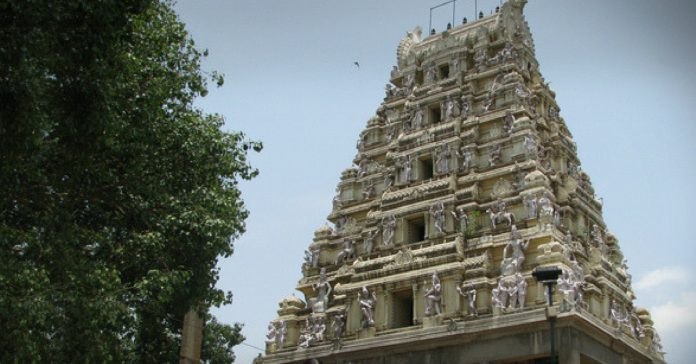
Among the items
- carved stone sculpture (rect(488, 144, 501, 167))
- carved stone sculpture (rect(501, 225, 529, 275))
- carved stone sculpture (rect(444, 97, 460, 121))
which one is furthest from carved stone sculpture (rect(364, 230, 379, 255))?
carved stone sculpture (rect(444, 97, 460, 121))

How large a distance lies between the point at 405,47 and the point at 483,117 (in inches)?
308

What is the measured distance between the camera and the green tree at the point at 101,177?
16.6 meters

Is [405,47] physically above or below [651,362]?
above

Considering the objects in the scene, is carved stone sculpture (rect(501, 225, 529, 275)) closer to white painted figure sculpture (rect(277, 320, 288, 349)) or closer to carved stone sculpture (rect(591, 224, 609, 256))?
carved stone sculpture (rect(591, 224, 609, 256))

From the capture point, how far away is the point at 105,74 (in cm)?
1747

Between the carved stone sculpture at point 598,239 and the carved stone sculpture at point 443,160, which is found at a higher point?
the carved stone sculpture at point 443,160

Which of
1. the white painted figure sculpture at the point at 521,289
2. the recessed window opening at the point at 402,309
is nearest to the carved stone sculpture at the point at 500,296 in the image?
the white painted figure sculpture at the point at 521,289

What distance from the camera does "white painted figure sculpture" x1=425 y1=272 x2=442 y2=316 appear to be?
30297 mm

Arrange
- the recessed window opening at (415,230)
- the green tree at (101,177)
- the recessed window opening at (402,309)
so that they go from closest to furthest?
the green tree at (101,177) < the recessed window opening at (402,309) < the recessed window opening at (415,230)

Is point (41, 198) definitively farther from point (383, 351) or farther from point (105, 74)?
point (383, 351)

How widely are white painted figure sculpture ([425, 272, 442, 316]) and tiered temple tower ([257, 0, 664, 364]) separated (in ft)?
0.13

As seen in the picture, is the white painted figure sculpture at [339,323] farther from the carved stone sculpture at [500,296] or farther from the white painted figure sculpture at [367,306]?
the carved stone sculpture at [500,296]

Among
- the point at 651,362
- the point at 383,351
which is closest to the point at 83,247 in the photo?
the point at 383,351

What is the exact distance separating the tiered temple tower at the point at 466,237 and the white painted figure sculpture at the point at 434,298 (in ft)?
0.13
